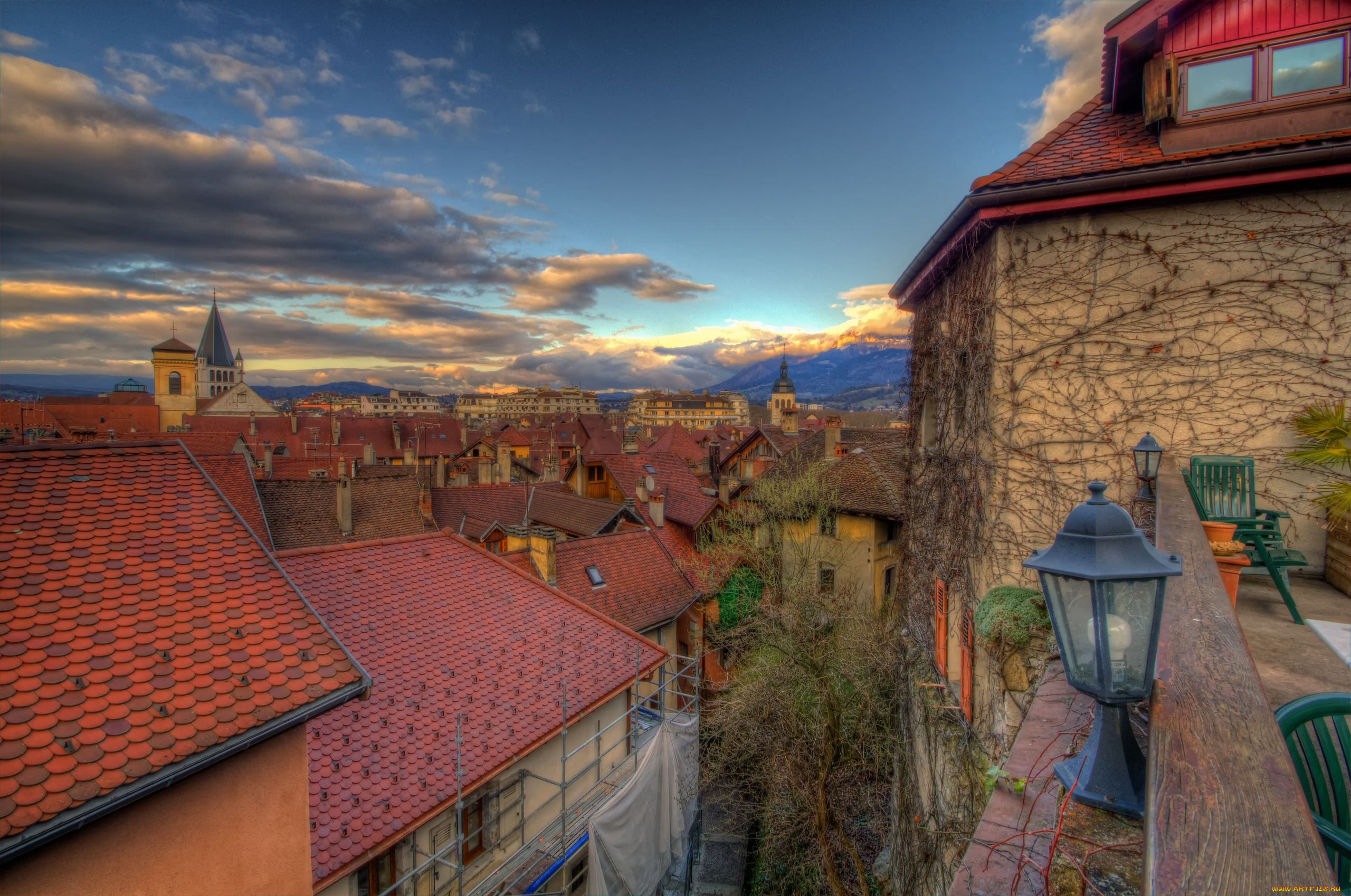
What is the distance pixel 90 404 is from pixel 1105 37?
289ft

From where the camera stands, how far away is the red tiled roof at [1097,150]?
5.55 meters

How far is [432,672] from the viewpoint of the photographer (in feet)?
30.8

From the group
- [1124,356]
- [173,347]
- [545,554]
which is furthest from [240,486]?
[173,347]

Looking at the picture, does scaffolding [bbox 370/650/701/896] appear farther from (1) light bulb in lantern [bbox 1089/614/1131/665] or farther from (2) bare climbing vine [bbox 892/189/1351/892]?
(1) light bulb in lantern [bbox 1089/614/1131/665]

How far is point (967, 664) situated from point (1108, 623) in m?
6.01

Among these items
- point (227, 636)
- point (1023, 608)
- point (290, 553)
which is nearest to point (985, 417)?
point (1023, 608)

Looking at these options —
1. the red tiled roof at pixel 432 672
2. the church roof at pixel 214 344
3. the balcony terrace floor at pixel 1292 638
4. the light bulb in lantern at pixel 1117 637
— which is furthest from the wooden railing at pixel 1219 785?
the church roof at pixel 214 344

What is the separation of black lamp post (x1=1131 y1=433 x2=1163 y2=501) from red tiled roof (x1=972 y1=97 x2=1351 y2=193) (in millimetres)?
2755

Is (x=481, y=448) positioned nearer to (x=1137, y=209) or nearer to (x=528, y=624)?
(x=528, y=624)

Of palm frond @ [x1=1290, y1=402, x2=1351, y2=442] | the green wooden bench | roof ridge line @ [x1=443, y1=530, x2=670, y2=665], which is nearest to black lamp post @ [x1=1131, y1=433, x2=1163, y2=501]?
the green wooden bench

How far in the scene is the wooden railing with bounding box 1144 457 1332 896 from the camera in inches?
49.4

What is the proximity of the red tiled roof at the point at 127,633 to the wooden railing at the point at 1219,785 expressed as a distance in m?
5.20

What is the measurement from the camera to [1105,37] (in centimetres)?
654

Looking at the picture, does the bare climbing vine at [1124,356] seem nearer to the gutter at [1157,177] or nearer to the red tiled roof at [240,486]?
the gutter at [1157,177]
